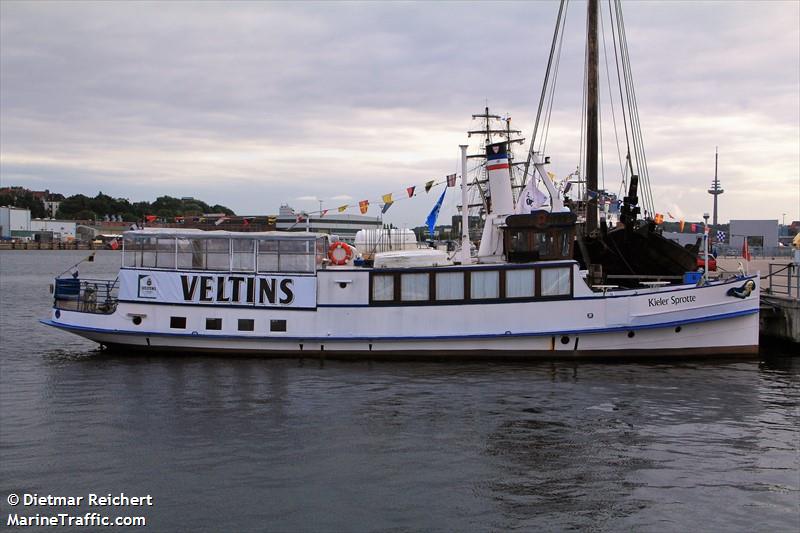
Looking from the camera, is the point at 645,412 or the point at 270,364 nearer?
the point at 645,412

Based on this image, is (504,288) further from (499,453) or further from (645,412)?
(499,453)

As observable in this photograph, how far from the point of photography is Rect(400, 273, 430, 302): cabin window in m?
26.2

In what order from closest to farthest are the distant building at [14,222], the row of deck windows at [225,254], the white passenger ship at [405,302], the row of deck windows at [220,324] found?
the white passenger ship at [405,302] < the row of deck windows at [220,324] < the row of deck windows at [225,254] < the distant building at [14,222]

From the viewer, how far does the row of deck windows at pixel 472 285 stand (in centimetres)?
2559

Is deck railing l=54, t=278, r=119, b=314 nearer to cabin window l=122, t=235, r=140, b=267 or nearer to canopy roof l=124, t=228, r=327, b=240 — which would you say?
cabin window l=122, t=235, r=140, b=267

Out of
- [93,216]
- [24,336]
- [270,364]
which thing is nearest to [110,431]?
[270,364]

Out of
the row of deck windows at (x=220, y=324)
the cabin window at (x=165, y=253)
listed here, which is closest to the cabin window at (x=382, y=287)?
the row of deck windows at (x=220, y=324)

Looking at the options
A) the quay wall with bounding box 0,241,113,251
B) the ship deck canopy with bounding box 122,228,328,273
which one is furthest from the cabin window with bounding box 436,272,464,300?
the quay wall with bounding box 0,241,113,251

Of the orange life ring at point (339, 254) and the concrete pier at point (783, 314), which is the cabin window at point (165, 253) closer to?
the orange life ring at point (339, 254)

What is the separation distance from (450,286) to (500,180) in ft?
16.7

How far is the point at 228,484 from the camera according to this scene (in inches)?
545

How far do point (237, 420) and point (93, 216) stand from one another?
18969 centimetres

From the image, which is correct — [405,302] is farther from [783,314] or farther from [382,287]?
[783,314]

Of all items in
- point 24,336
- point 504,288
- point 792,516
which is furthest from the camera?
point 24,336
